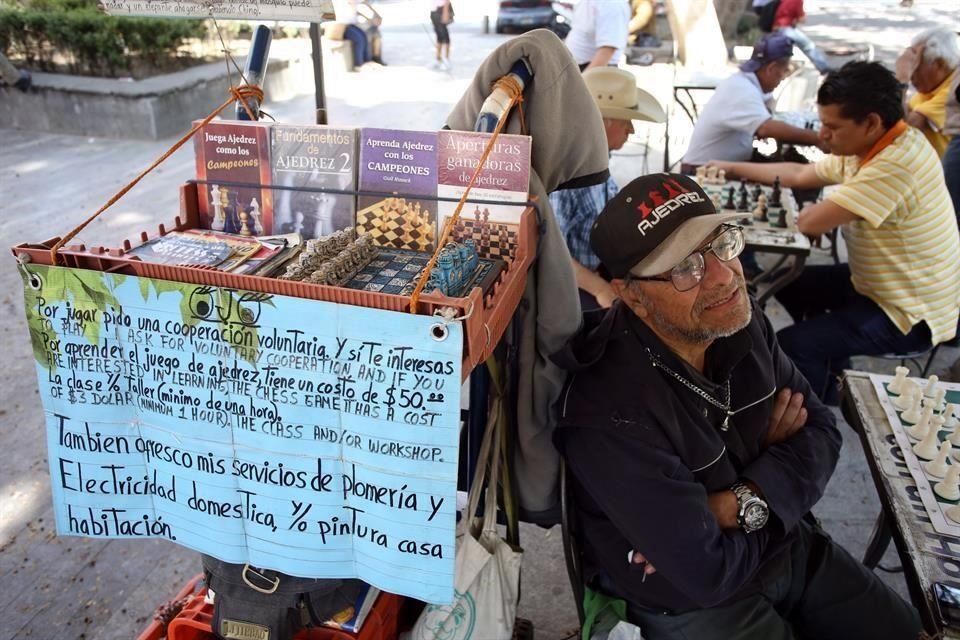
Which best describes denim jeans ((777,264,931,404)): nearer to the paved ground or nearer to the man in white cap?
the paved ground

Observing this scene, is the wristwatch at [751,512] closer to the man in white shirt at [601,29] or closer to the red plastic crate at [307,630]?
the red plastic crate at [307,630]

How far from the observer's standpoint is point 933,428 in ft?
6.26

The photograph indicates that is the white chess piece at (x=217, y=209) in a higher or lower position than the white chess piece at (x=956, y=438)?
higher

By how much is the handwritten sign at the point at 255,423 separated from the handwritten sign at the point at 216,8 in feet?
2.43

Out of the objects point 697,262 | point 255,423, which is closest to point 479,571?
point 255,423

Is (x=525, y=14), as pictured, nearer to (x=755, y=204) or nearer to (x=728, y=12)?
(x=728, y=12)

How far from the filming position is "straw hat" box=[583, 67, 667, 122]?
11.3 feet

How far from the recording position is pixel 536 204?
1.47 m

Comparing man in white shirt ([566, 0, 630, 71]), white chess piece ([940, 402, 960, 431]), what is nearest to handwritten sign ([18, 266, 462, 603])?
white chess piece ([940, 402, 960, 431])

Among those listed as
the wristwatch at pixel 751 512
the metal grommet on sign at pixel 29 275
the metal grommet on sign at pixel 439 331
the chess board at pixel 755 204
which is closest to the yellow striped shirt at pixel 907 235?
the chess board at pixel 755 204

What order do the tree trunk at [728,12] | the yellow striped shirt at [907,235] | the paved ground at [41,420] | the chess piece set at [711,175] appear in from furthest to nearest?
the tree trunk at [728,12]
the chess piece set at [711,175]
the yellow striped shirt at [907,235]
the paved ground at [41,420]

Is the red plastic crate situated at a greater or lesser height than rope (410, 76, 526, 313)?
lesser

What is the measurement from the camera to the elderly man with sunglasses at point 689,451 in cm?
159

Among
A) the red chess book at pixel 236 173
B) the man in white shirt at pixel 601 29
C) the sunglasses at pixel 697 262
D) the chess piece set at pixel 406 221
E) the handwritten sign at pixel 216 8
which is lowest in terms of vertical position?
the sunglasses at pixel 697 262
